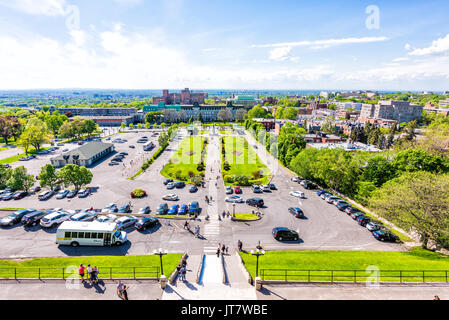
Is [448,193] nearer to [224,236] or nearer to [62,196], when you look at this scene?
[224,236]

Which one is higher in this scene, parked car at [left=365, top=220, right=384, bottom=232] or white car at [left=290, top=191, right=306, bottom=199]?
white car at [left=290, top=191, right=306, bottom=199]

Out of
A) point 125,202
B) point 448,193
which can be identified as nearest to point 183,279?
point 125,202

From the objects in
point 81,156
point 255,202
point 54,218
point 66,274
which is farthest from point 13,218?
point 255,202

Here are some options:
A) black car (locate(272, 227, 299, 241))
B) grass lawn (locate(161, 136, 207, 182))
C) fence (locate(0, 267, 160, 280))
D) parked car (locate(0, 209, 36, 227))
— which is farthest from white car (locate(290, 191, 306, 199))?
parked car (locate(0, 209, 36, 227))

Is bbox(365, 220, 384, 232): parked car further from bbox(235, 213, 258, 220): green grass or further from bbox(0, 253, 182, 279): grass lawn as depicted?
bbox(0, 253, 182, 279): grass lawn

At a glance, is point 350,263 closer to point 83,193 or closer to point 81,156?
point 83,193
